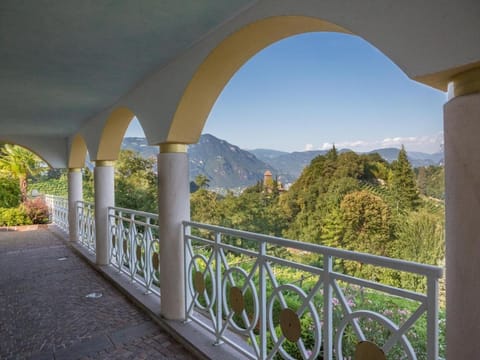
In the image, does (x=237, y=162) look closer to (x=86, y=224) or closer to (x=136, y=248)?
(x=86, y=224)

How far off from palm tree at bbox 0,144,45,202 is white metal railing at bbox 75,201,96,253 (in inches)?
274

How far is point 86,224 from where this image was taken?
6.76 meters

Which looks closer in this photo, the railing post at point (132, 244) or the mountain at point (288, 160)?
the railing post at point (132, 244)

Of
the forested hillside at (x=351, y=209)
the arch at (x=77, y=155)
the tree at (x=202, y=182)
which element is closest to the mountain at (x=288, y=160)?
the forested hillside at (x=351, y=209)

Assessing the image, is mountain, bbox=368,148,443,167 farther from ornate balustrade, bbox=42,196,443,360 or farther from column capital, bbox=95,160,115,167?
column capital, bbox=95,160,115,167

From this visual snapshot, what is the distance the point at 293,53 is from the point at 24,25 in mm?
22450

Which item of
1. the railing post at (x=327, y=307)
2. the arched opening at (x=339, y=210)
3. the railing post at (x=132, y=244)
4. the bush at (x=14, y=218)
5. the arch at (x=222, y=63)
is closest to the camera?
the railing post at (x=327, y=307)

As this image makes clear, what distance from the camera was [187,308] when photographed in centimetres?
325

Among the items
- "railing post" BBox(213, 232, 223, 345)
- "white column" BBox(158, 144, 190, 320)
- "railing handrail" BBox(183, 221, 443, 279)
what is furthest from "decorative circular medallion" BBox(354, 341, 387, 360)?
"white column" BBox(158, 144, 190, 320)

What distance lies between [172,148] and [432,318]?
2.47 meters

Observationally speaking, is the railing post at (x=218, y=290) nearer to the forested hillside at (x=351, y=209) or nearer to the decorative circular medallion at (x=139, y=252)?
the decorative circular medallion at (x=139, y=252)

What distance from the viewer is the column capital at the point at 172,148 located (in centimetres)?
323

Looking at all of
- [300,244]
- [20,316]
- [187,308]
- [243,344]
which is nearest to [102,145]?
[20,316]

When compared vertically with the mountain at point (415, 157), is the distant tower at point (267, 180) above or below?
below
